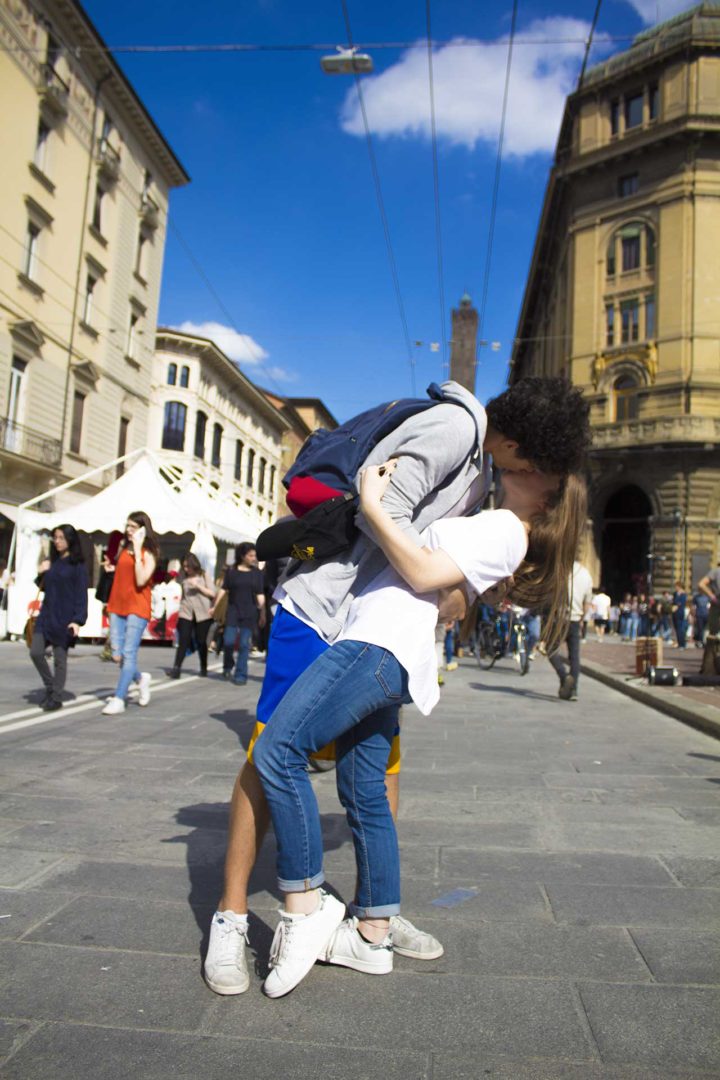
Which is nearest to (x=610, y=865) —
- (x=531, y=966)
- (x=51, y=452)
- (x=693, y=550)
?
(x=531, y=966)

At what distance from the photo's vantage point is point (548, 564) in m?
2.34

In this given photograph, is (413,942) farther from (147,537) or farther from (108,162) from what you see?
(108,162)

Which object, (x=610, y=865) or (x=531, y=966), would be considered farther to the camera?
(x=610, y=865)

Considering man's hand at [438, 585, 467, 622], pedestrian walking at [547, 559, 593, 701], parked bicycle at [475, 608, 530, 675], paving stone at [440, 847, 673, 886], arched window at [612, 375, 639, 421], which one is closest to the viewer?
man's hand at [438, 585, 467, 622]

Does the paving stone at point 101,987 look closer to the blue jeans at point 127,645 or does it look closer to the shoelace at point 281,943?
the shoelace at point 281,943

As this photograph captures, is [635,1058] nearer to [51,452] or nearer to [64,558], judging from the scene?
[64,558]

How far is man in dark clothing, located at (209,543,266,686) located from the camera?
35.8ft

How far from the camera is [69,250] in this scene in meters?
25.4

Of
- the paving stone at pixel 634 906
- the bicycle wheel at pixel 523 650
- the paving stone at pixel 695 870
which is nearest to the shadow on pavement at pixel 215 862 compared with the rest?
the paving stone at pixel 634 906

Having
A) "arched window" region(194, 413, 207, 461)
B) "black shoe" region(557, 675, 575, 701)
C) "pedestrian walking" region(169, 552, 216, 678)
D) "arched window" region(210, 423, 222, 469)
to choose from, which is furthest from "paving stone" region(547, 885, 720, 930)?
"arched window" region(210, 423, 222, 469)

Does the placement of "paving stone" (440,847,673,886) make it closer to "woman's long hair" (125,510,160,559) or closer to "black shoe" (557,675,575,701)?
"woman's long hair" (125,510,160,559)

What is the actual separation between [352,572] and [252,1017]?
43.4 inches

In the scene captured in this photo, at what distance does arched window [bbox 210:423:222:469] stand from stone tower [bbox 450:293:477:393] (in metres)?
21.0

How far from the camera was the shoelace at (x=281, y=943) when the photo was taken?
215 centimetres
